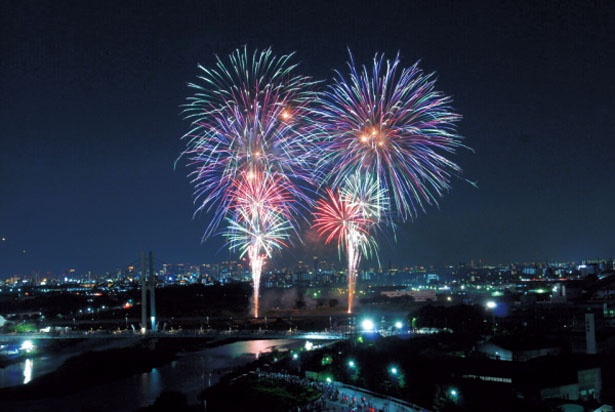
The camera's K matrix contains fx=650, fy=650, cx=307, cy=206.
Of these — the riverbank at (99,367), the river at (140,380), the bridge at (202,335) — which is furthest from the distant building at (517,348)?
the riverbank at (99,367)

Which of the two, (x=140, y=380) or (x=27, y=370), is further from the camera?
(x=27, y=370)

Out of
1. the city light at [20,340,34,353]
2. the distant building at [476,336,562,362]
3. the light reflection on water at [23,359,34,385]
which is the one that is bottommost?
the light reflection on water at [23,359,34,385]

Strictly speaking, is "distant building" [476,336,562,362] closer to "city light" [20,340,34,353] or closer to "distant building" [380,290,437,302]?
"city light" [20,340,34,353]

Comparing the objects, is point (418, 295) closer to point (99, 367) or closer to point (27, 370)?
point (99, 367)

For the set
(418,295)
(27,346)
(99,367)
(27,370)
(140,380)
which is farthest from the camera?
(418,295)

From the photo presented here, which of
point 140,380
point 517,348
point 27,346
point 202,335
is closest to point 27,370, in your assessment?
point 27,346

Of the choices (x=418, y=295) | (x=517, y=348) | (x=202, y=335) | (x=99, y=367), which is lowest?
(x=418, y=295)

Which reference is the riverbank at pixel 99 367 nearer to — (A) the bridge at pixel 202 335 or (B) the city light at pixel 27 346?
(A) the bridge at pixel 202 335

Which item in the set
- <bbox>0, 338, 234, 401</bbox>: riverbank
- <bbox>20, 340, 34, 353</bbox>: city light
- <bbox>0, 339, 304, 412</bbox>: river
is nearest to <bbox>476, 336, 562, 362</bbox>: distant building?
<bbox>0, 339, 304, 412</bbox>: river

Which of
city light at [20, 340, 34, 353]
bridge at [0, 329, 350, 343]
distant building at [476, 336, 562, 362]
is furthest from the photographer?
city light at [20, 340, 34, 353]

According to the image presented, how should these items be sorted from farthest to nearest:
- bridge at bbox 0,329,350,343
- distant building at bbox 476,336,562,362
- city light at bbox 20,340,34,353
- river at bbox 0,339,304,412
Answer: city light at bbox 20,340,34,353 < bridge at bbox 0,329,350,343 < river at bbox 0,339,304,412 < distant building at bbox 476,336,562,362
